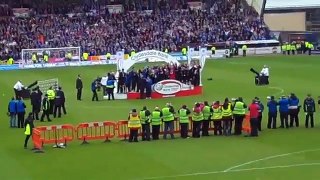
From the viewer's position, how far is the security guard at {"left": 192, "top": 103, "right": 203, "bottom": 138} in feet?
88.2

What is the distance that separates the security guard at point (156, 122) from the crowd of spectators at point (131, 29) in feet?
145

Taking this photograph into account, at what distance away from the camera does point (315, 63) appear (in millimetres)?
58781

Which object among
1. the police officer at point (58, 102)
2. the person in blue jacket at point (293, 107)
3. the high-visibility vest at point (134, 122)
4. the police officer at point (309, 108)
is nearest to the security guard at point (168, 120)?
the high-visibility vest at point (134, 122)

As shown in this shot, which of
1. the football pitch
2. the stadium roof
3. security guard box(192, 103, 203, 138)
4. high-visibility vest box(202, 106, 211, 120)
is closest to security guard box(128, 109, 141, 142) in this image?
the football pitch

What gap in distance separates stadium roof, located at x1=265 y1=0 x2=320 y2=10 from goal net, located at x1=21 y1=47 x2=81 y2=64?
28.4 meters

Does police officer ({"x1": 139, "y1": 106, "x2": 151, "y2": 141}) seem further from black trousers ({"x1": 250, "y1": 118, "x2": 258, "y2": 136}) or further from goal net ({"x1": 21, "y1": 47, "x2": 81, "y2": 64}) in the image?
goal net ({"x1": 21, "y1": 47, "x2": 81, "y2": 64})

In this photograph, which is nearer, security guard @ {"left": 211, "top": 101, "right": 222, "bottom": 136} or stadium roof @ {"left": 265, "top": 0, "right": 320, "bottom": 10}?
security guard @ {"left": 211, "top": 101, "right": 222, "bottom": 136}

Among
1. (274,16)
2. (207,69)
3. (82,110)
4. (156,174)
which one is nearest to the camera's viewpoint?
(156,174)

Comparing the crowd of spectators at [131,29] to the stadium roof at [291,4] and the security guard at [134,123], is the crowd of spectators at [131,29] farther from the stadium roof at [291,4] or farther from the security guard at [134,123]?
the security guard at [134,123]

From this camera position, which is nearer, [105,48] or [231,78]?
[231,78]

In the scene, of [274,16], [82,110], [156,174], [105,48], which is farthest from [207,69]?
[156,174]

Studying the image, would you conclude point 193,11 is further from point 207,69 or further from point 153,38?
point 207,69

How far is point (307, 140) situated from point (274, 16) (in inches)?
2358

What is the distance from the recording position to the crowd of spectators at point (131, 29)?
72.6m
